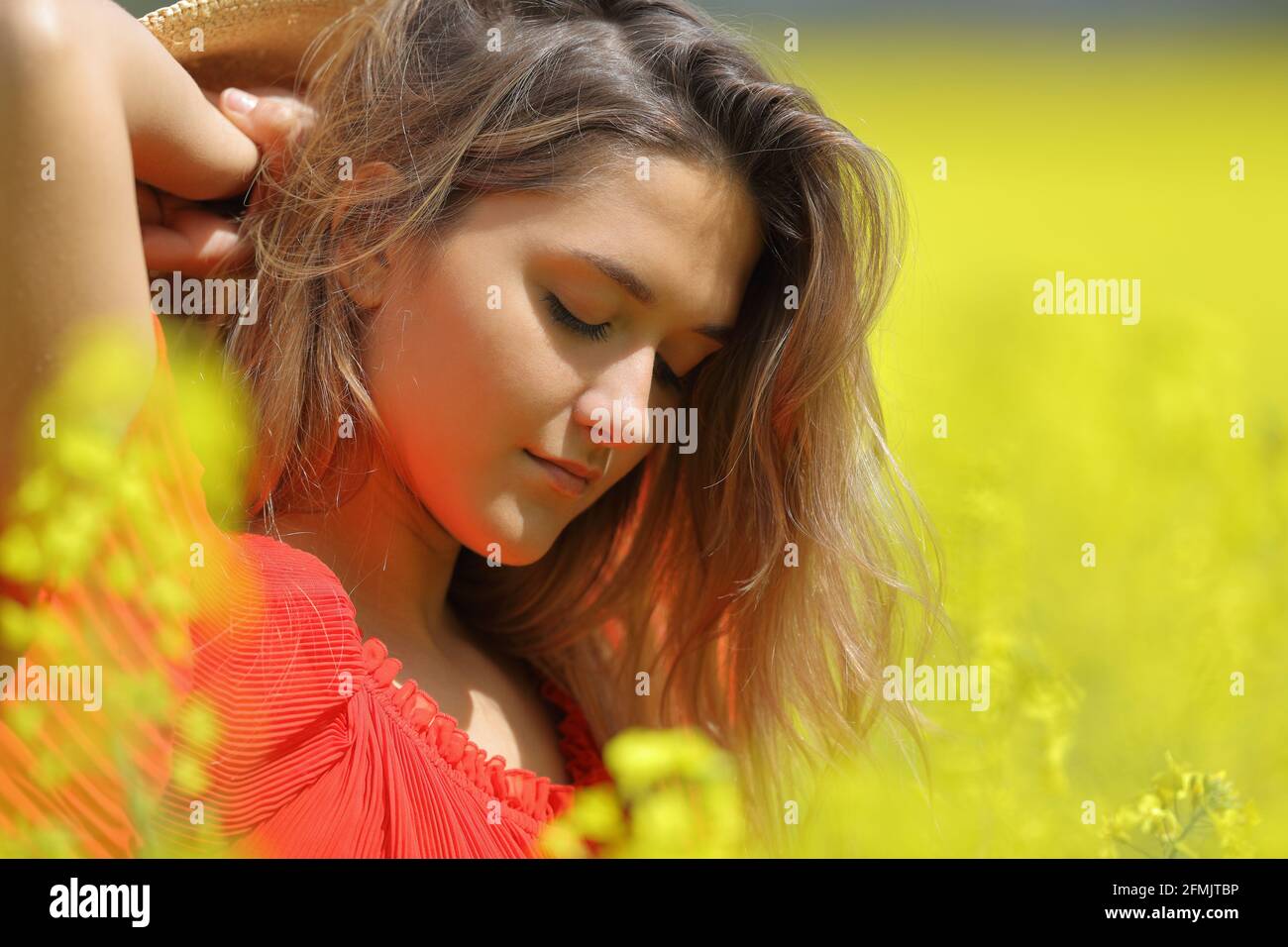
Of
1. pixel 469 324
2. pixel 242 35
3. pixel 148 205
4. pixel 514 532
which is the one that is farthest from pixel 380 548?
pixel 242 35

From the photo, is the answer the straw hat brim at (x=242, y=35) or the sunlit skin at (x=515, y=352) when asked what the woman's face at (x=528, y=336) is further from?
the straw hat brim at (x=242, y=35)

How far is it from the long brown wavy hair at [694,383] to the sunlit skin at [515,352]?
0.11 ft

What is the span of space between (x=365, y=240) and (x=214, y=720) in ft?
1.55

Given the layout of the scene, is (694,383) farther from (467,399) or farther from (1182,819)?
(1182,819)

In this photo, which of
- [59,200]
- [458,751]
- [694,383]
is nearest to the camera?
[59,200]

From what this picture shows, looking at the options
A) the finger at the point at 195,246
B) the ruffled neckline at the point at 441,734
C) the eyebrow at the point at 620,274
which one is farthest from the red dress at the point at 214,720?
the eyebrow at the point at 620,274

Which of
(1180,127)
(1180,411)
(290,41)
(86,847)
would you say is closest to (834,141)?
(290,41)

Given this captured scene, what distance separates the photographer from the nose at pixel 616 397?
1219 mm

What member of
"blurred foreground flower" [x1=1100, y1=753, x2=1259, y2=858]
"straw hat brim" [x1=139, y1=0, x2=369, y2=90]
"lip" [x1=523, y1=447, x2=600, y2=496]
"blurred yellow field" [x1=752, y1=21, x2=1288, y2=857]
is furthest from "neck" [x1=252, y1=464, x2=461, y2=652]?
"blurred foreground flower" [x1=1100, y1=753, x2=1259, y2=858]

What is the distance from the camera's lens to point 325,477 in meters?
1.27

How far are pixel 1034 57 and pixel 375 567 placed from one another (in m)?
12.9

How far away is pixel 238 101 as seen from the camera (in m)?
1.28

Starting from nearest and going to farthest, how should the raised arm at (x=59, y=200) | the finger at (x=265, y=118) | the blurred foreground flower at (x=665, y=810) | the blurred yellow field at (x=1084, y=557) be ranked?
the blurred foreground flower at (x=665, y=810) < the raised arm at (x=59, y=200) < the finger at (x=265, y=118) < the blurred yellow field at (x=1084, y=557)
